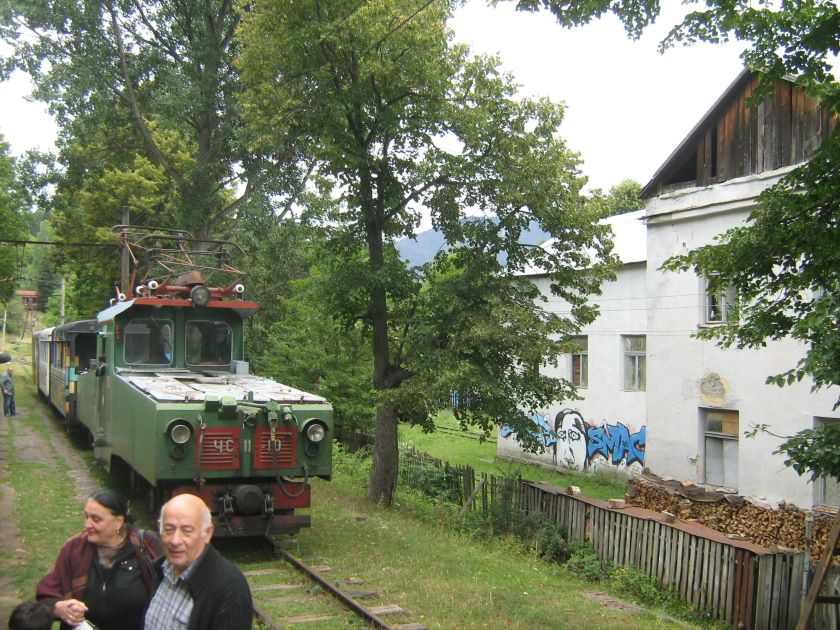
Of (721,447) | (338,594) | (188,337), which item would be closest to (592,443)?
(721,447)

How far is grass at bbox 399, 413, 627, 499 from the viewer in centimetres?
2503

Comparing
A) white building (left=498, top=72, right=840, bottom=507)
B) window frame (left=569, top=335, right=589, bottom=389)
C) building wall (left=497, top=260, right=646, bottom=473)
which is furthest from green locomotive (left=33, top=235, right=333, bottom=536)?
window frame (left=569, top=335, right=589, bottom=389)

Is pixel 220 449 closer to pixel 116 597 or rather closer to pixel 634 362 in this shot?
pixel 116 597

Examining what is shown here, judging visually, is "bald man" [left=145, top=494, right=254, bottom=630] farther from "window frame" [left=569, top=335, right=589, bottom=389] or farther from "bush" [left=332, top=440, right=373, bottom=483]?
"window frame" [left=569, top=335, right=589, bottom=389]

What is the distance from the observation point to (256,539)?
11047 millimetres

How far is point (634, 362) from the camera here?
2591 cm

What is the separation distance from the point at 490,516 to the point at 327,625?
861cm

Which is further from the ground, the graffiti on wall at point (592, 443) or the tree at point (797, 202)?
the tree at point (797, 202)

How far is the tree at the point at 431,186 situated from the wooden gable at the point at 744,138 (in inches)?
189

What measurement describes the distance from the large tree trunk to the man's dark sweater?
1334cm

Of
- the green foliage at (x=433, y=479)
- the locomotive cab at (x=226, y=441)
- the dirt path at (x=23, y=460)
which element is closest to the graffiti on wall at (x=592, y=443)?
the green foliage at (x=433, y=479)

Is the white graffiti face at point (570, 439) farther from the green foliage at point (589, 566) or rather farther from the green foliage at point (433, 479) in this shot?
the green foliage at point (589, 566)

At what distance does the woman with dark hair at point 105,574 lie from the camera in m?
4.17

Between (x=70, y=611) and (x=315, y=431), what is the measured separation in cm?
612
